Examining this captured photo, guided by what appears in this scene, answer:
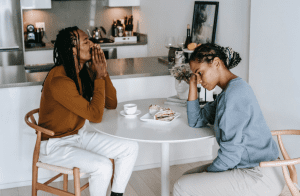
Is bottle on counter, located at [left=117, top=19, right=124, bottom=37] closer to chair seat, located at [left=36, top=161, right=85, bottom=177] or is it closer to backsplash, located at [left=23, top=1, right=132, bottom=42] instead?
backsplash, located at [left=23, top=1, right=132, bottom=42]

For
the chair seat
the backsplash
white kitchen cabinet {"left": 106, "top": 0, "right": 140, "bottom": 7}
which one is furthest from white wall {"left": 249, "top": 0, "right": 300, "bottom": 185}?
the backsplash

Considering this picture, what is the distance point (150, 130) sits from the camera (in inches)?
73.2

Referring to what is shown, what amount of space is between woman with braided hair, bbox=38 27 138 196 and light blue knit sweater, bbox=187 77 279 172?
24.9 inches

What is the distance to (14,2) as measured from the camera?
4.78 meters

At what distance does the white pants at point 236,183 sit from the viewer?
1605 millimetres

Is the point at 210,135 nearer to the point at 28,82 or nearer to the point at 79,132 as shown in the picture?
the point at 79,132

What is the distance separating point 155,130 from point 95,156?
0.38 m

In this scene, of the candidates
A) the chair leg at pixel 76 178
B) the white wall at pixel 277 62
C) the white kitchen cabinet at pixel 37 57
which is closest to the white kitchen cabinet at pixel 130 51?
the white kitchen cabinet at pixel 37 57

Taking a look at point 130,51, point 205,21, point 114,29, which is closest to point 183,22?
point 205,21

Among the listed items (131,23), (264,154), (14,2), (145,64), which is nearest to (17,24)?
(14,2)

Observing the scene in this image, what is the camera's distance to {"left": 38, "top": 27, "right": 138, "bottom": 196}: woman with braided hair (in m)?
1.95

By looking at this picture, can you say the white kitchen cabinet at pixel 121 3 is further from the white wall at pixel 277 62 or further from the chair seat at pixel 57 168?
the chair seat at pixel 57 168

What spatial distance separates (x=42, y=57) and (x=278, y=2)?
10.6 feet

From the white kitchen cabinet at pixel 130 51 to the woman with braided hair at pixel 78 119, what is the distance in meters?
2.79
